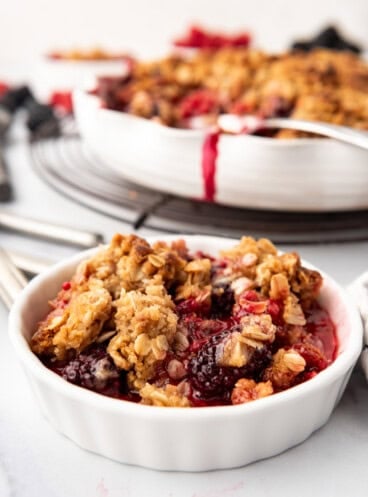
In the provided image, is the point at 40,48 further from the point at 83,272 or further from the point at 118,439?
the point at 118,439

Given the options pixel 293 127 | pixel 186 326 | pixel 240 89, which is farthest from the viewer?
pixel 240 89

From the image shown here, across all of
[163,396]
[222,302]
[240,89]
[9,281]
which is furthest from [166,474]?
[240,89]

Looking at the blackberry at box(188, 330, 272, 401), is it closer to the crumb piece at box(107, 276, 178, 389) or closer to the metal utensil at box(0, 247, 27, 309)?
the crumb piece at box(107, 276, 178, 389)

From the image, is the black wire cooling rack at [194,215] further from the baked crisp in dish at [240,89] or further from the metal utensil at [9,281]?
the metal utensil at [9,281]

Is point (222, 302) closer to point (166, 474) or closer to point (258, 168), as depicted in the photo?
point (166, 474)

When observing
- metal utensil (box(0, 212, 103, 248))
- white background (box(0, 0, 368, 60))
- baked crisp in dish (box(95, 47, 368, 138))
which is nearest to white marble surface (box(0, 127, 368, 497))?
metal utensil (box(0, 212, 103, 248))
